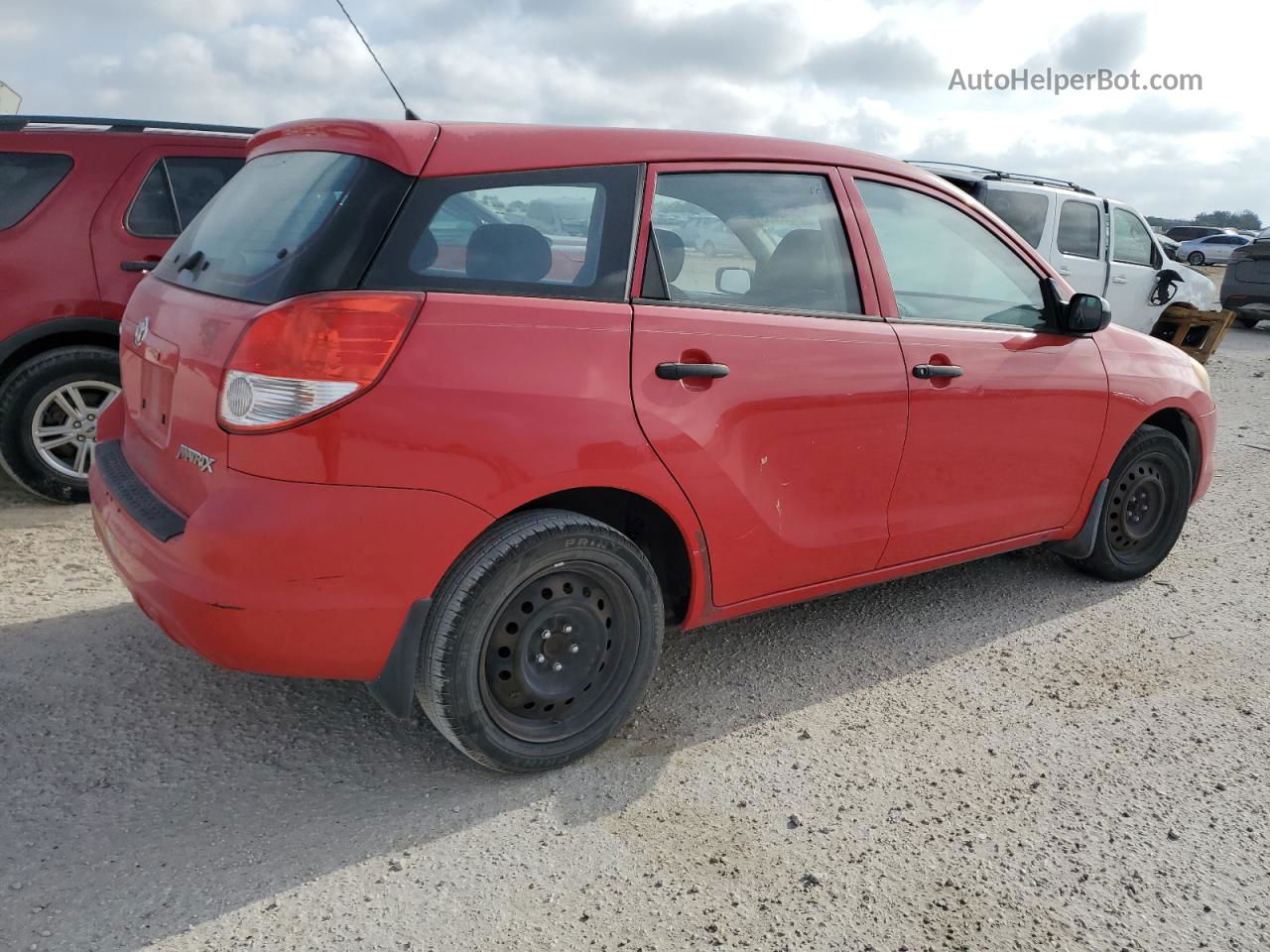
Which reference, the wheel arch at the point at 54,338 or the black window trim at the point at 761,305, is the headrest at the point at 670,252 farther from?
the wheel arch at the point at 54,338

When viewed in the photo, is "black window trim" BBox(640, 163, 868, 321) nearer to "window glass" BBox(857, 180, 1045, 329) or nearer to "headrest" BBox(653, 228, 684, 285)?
"headrest" BBox(653, 228, 684, 285)

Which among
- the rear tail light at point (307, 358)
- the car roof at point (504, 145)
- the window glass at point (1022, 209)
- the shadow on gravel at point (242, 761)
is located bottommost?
the shadow on gravel at point (242, 761)

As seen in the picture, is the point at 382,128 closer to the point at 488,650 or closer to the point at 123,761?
the point at 488,650

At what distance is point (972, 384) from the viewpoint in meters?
3.69

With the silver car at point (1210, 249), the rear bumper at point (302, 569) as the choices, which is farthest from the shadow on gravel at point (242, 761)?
the silver car at point (1210, 249)

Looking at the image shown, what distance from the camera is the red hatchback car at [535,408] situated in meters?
2.50

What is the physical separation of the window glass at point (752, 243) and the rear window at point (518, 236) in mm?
145

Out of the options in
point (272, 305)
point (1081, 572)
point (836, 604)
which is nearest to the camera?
point (272, 305)

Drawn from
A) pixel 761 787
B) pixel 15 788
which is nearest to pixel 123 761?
pixel 15 788

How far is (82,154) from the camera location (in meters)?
5.43

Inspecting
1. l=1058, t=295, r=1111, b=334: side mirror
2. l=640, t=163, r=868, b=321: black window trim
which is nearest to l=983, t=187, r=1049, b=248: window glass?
l=1058, t=295, r=1111, b=334: side mirror

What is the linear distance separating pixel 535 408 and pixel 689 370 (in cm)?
50

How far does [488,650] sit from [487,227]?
1113 mm

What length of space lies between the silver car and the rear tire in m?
40.5
